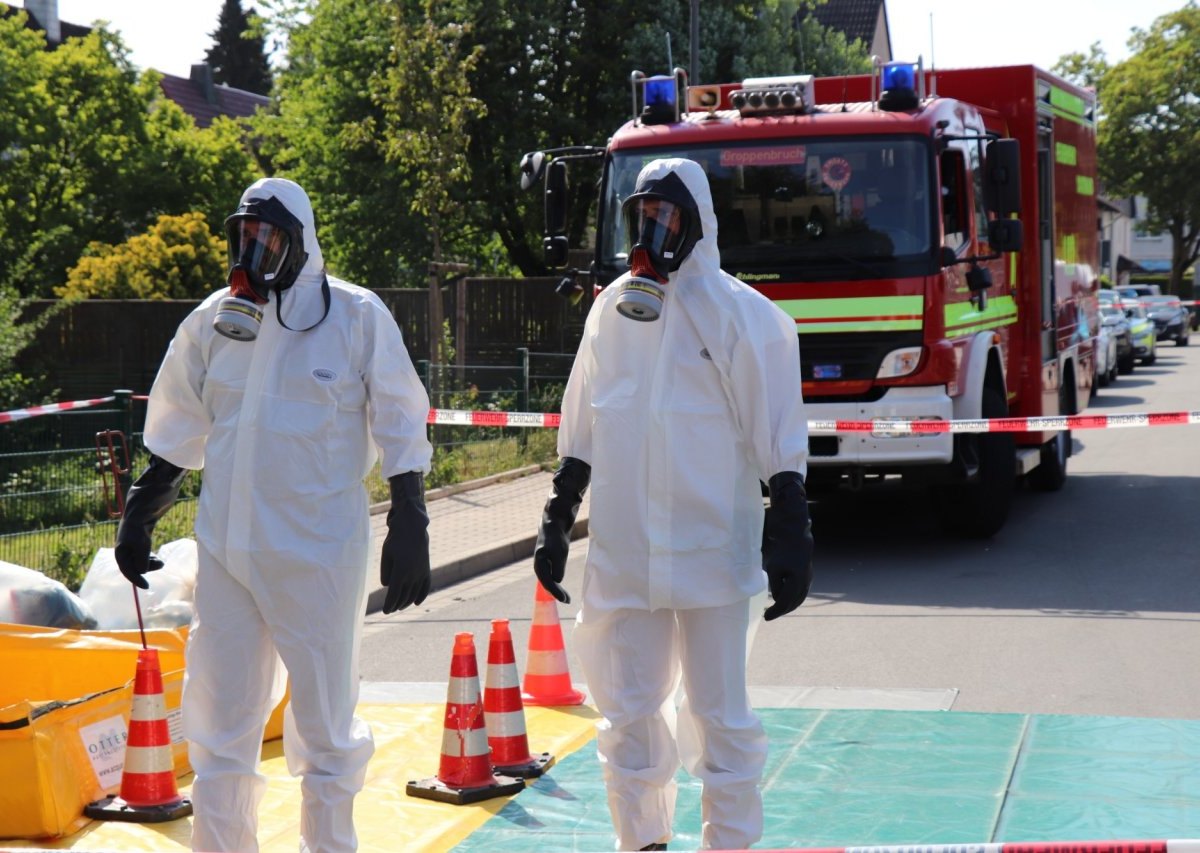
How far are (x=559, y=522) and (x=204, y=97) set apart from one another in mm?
55697

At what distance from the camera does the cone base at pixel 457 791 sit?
5590mm

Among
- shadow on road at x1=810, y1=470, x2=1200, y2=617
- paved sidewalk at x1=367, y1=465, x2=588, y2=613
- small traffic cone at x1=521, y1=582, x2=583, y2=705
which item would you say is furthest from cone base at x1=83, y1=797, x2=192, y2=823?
shadow on road at x1=810, y1=470, x2=1200, y2=617

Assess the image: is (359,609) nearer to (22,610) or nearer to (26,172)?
(22,610)

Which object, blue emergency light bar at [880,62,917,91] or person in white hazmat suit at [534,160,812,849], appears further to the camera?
blue emergency light bar at [880,62,917,91]

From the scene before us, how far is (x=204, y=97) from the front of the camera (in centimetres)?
5725

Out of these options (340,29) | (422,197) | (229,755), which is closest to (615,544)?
(229,755)

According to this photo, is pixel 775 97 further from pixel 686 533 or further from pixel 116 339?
pixel 116 339

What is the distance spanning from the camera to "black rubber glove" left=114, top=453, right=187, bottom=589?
4.63 m

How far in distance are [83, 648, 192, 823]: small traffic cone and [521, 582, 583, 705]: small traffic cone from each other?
1867 millimetres

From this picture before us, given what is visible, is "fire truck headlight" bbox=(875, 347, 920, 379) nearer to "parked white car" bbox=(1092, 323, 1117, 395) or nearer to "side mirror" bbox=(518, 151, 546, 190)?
"side mirror" bbox=(518, 151, 546, 190)

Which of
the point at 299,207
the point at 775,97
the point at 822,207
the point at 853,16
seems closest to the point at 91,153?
the point at 775,97

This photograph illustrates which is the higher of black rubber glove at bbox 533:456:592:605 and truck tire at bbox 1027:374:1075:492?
black rubber glove at bbox 533:456:592:605

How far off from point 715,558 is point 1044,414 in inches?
332

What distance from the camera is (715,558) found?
437cm
